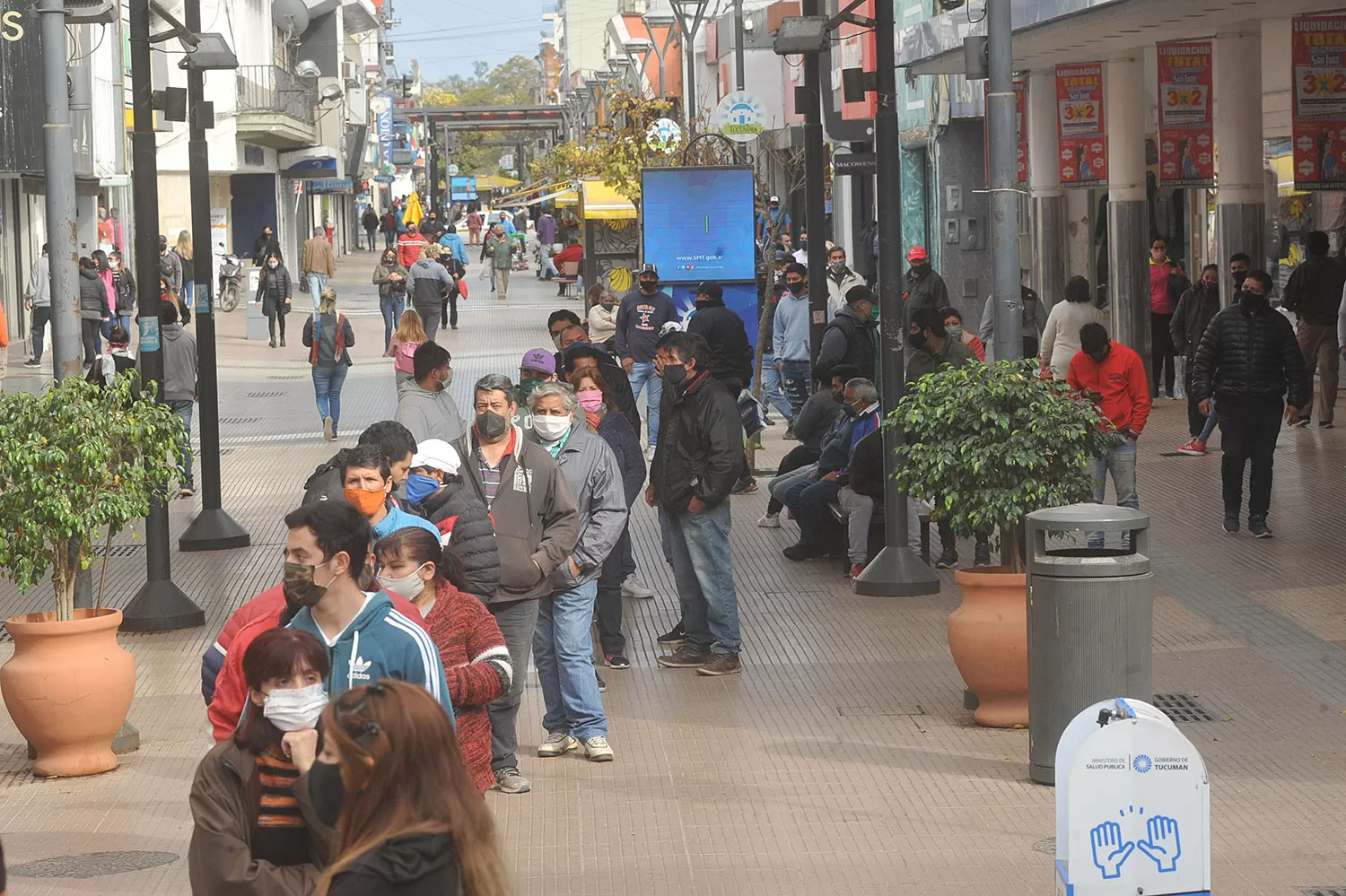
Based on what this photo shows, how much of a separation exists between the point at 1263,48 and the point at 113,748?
1933 centimetres

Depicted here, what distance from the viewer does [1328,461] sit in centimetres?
1722

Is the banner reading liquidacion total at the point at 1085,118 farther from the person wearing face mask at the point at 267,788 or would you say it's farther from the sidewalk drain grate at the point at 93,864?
the person wearing face mask at the point at 267,788

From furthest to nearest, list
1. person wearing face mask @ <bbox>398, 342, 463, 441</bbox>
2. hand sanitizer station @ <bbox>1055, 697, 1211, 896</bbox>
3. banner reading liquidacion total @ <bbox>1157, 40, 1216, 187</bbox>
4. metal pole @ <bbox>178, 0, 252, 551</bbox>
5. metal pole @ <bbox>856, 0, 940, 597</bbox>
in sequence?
1. banner reading liquidacion total @ <bbox>1157, 40, 1216, 187</bbox>
2. metal pole @ <bbox>178, 0, 252, 551</bbox>
3. metal pole @ <bbox>856, 0, 940, 597</bbox>
4. person wearing face mask @ <bbox>398, 342, 463, 441</bbox>
5. hand sanitizer station @ <bbox>1055, 697, 1211, 896</bbox>

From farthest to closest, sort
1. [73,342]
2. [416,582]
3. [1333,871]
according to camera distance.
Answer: [73,342] < [1333,871] < [416,582]

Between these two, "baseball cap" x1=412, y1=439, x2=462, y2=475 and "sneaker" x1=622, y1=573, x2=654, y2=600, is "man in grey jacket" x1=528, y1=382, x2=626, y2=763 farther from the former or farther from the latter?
"sneaker" x1=622, y1=573, x2=654, y2=600

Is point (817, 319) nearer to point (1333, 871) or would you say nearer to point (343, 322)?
point (343, 322)

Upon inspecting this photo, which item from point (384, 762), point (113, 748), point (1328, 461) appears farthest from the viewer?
point (1328, 461)

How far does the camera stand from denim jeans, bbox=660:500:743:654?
1027 centimetres

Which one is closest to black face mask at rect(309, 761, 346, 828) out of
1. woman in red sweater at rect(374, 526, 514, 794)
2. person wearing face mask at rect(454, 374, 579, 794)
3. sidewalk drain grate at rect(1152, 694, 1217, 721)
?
woman in red sweater at rect(374, 526, 514, 794)

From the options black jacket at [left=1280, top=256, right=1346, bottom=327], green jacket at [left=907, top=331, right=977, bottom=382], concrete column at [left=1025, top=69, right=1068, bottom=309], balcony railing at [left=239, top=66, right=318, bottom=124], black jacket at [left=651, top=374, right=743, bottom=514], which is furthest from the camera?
balcony railing at [left=239, top=66, right=318, bottom=124]

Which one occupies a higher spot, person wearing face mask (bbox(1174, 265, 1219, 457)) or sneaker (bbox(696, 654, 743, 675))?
person wearing face mask (bbox(1174, 265, 1219, 457))

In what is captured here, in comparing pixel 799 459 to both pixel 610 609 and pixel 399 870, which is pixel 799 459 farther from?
pixel 399 870

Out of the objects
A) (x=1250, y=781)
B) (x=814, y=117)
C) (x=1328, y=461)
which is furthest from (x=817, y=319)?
(x=1250, y=781)

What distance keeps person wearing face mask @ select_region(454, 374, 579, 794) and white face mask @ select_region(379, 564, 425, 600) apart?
1.88 meters
